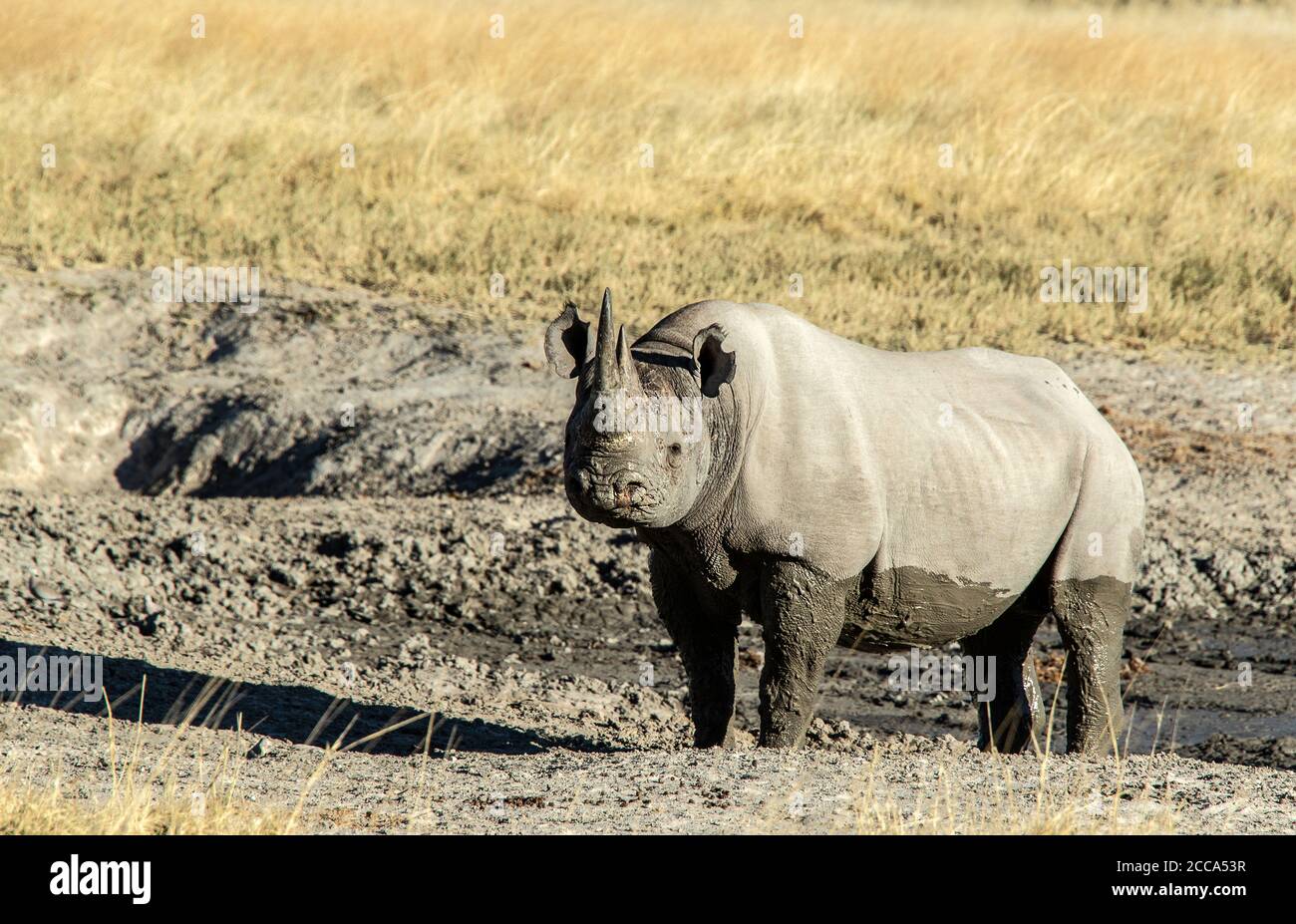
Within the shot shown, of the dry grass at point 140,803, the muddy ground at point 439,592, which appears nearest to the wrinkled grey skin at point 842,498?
the muddy ground at point 439,592

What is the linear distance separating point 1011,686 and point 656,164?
1006 cm

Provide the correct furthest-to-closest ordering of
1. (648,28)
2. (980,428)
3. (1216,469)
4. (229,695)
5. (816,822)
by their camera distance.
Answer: (648,28) < (1216,469) < (229,695) < (980,428) < (816,822)

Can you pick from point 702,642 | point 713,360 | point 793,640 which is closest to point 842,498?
point 793,640

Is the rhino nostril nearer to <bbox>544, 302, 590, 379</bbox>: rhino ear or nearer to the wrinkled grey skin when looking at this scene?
the wrinkled grey skin

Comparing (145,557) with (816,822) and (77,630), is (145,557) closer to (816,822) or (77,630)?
(77,630)

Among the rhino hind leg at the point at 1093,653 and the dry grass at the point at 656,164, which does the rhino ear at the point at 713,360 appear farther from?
the dry grass at the point at 656,164

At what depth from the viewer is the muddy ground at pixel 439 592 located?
18.8 feet

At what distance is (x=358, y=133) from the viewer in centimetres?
1647

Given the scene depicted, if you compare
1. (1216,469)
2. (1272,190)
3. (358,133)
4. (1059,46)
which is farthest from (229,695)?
(1059,46)

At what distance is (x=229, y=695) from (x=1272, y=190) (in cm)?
1234

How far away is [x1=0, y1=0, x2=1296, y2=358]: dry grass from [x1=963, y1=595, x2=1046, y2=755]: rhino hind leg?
600 cm

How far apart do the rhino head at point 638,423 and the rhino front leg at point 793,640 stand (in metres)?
0.46

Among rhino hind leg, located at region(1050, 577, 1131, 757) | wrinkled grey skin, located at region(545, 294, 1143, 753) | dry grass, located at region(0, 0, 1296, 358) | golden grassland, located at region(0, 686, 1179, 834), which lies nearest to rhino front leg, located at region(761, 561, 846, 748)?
wrinkled grey skin, located at region(545, 294, 1143, 753)
